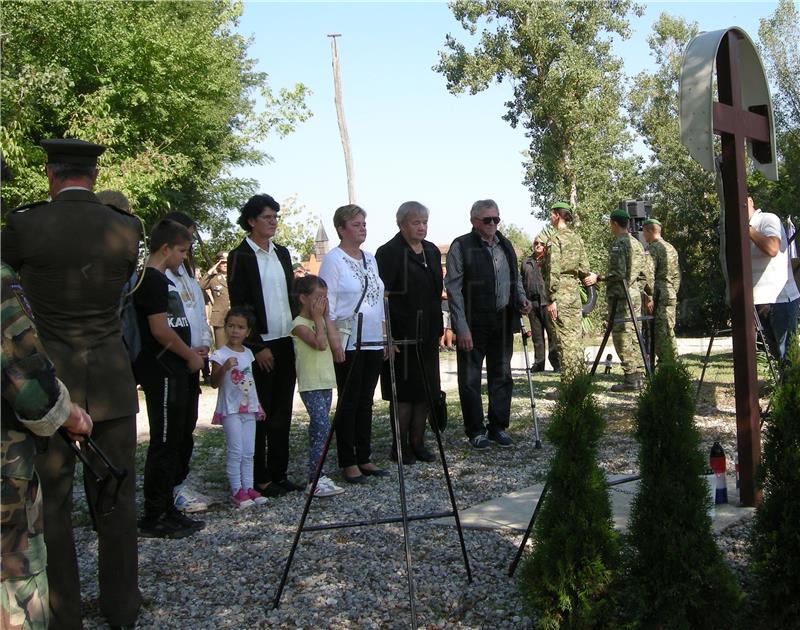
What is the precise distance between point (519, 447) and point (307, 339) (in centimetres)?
247

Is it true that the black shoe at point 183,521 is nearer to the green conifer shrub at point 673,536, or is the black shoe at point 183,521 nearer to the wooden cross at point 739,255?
the green conifer shrub at point 673,536

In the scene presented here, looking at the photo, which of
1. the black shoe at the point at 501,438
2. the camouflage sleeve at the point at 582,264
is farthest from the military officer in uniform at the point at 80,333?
the camouflage sleeve at the point at 582,264

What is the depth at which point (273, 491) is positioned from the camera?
628cm

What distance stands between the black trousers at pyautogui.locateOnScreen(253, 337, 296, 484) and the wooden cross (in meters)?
3.04

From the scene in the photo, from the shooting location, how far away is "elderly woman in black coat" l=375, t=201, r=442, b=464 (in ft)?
23.4

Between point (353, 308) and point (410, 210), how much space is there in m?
1.07

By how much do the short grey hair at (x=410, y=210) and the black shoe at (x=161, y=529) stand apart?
3.07 metres

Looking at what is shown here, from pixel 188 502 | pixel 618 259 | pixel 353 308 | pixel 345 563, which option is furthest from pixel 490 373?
pixel 345 563

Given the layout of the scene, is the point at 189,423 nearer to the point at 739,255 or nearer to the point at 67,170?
the point at 67,170

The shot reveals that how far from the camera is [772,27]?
42.2 m

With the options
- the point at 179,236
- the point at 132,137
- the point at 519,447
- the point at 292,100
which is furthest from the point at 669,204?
the point at 179,236

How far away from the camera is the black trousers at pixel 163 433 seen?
17.0 ft

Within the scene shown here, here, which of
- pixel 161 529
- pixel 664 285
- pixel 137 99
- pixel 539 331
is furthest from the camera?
pixel 137 99

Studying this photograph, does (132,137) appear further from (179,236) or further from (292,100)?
(179,236)
